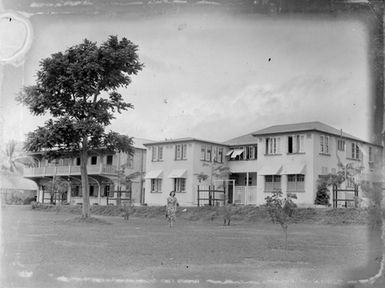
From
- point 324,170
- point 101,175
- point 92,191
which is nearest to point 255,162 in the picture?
point 324,170

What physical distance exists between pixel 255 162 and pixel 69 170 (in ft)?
54.0

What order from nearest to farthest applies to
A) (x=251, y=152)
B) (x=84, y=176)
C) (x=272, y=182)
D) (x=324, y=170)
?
(x=84, y=176) → (x=324, y=170) → (x=272, y=182) → (x=251, y=152)

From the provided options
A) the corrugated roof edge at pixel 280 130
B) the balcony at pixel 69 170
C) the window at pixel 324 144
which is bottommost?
the balcony at pixel 69 170

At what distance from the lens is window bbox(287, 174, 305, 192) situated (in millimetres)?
28562

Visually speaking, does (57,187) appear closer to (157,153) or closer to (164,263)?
(157,153)

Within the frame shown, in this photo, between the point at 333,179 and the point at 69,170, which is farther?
the point at 69,170

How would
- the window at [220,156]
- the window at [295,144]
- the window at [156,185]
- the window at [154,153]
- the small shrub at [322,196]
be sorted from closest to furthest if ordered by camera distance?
1. the small shrub at [322,196]
2. the window at [295,144]
3. the window at [220,156]
4. the window at [154,153]
5. the window at [156,185]

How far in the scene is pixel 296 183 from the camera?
28.8m

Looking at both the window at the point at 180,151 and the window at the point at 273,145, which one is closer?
the window at the point at 273,145

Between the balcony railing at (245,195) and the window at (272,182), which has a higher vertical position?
the window at (272,182)

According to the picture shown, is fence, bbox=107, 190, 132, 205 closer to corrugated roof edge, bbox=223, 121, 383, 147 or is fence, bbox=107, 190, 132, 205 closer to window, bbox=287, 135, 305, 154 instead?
corrugated roof edge, bbox=223, 121, 383, 147

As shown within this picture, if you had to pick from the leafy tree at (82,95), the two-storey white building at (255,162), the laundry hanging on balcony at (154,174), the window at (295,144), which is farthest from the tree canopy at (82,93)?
the laundry hanging on balcony at (154,174)

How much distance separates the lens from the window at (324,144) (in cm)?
2587

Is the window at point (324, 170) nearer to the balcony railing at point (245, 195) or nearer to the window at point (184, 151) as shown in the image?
the balcony railing at point (245, 195)
